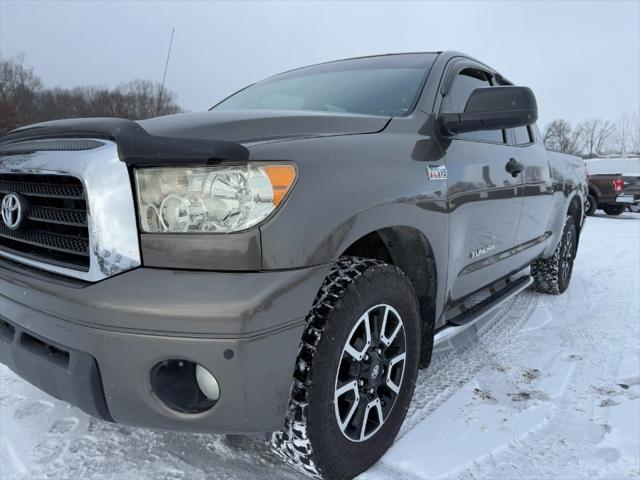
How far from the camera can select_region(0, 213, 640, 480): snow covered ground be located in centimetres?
178

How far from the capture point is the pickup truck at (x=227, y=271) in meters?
1.33

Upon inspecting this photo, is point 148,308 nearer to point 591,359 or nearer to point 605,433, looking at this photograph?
point 605,433

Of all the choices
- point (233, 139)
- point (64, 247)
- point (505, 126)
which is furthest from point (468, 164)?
point (64, 247)

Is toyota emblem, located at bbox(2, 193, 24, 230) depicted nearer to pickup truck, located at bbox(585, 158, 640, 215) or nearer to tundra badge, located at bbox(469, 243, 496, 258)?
tundra badge, located at bbox(469, 243, 496, 258)

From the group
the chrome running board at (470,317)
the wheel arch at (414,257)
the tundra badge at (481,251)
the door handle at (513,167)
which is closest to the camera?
the wheel arch at (414,257)

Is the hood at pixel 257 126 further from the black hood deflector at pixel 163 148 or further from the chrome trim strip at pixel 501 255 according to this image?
the chrome trim strip at pixel 501 255

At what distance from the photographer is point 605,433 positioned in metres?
2.13

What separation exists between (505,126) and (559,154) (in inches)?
96.4

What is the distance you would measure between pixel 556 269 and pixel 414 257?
289cm

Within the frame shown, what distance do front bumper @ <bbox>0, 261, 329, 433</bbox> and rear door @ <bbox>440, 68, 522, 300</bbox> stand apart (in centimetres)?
104

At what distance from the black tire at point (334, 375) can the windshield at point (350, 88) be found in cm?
90

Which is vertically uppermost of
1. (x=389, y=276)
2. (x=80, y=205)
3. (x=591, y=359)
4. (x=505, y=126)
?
(x=505, y=126)

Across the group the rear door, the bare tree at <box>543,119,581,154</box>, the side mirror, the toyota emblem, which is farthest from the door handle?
the bare tree at <box>543,119,581,154</box>

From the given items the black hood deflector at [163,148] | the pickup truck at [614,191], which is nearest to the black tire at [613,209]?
the pickup truck at [614,191]
